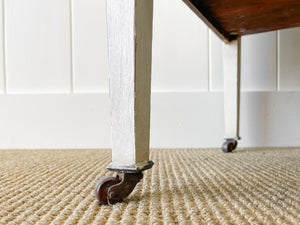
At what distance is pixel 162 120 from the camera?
1.07 m

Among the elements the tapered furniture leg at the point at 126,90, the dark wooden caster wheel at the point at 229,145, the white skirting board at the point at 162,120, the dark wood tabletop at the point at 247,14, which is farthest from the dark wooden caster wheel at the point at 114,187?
the white skirting board at the point at 162,120

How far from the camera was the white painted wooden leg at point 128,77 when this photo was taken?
0.37m

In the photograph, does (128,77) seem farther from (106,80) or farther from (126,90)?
(106,80)

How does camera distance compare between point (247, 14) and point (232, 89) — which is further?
point (232, 89)

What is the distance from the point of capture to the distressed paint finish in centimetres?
91

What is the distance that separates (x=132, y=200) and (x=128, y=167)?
0.16 feet

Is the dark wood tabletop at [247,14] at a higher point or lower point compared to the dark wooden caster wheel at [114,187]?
higher

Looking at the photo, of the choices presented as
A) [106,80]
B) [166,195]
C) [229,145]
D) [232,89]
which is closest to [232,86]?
[232,89]

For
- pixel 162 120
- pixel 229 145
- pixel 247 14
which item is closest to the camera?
pixel 247 14

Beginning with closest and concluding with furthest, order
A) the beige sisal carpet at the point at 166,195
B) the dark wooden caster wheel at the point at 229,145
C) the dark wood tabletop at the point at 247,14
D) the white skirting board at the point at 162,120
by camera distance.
→ 1. the beige sisal carpet at the point at 166,195
2. the dark wood tabletop at the point at 247,14
3. the dark wooden caster wheel at the point at 229,145
4. the white skirting board at the point at 162,120

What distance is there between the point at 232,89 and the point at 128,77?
0.61 m

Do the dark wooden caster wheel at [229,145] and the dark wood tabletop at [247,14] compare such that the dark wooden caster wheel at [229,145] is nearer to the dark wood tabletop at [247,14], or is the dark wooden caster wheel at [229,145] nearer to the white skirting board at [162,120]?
the white skirting board at [162,120]

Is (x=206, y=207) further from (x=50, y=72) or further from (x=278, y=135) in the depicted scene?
(x=50, y=72)

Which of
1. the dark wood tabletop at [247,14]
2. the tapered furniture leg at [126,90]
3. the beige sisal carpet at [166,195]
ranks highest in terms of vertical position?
the dark wood tabletop at [247,14]
